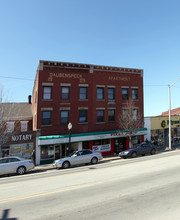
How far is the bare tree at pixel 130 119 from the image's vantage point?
22414 millimetres

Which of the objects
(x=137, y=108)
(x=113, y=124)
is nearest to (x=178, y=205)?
(x=113, y=124)

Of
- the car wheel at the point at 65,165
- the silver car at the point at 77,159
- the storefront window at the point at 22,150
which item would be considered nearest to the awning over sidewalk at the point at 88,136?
the storefront window at the point at 22,150

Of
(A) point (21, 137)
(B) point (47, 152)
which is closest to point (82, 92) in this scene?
(B) point (47, 152)

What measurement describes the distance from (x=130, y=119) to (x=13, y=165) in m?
14.4

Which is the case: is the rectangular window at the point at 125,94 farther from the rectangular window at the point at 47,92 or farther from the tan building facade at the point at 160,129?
the rectangular window at the point at 47,92

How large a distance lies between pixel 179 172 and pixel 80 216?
7.84 metres

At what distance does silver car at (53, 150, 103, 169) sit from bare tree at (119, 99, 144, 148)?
22.7ft

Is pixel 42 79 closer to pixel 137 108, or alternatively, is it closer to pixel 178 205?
pixel 137 108

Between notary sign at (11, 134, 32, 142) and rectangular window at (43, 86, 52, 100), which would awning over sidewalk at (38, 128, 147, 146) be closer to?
notary sign at (11, 134, 32, 142)

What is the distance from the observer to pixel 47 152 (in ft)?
66.7

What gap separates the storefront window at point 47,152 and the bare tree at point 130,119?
9.63 meters

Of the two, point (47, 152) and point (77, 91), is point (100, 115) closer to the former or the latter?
point (77, 91)

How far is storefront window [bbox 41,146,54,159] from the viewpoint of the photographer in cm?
2009

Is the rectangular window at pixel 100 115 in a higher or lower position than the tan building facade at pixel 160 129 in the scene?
higher
